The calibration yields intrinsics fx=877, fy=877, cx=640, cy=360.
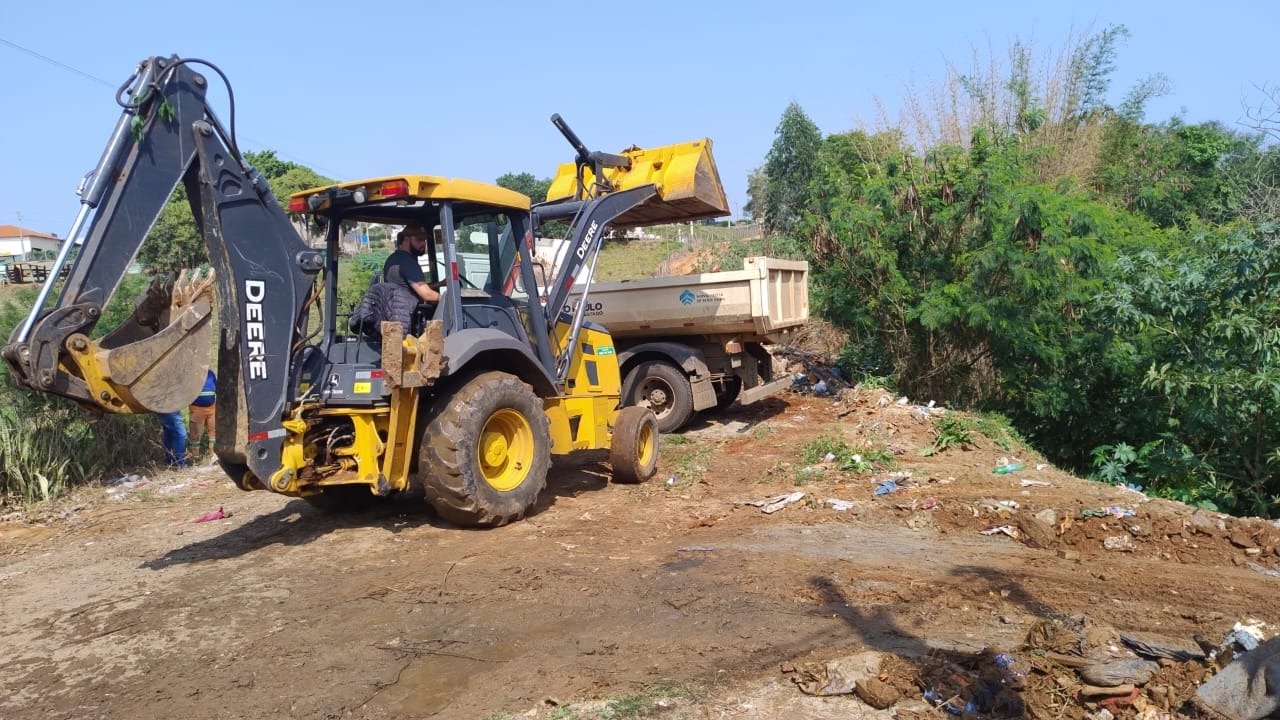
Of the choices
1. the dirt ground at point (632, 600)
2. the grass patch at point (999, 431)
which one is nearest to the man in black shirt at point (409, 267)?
the dirt ground at point (632, 600)

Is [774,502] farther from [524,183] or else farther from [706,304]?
[524,183]

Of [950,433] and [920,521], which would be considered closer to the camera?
[920,521]

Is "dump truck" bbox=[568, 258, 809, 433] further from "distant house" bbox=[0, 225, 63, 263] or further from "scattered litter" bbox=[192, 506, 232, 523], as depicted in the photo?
"distant house" bbox=[0, 225, 63, 263]

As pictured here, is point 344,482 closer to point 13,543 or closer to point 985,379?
point 13,543

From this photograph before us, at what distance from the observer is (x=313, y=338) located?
6160 millimetres

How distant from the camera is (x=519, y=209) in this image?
673 cm

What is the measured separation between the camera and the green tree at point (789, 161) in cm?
3306

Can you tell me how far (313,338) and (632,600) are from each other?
9.90 feet

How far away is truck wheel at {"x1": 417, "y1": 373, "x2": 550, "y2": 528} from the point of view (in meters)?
5.78

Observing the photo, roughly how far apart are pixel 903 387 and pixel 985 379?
1031 mm

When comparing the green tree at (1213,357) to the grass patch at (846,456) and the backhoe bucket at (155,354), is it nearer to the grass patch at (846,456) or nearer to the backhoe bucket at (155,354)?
the grass patch at (846,456)

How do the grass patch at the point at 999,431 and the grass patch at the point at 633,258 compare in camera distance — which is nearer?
the grass patch at the point at 999,431

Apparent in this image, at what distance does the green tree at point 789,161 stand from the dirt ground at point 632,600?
86.7ft

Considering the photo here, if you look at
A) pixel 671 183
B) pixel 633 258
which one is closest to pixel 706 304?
pixel 671 183
